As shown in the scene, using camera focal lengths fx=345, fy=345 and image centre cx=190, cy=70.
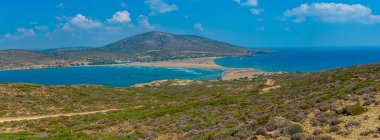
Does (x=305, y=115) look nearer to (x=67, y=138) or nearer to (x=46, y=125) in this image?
(x=67, y=138)

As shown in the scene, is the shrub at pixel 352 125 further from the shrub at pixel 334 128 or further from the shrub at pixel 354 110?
the shrub at pixel 354 110

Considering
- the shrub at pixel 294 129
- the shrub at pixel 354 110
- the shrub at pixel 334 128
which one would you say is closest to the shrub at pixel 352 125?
the shrub at pixel 334 128

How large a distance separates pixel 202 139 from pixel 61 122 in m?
19.2

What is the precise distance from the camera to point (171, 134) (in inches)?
829

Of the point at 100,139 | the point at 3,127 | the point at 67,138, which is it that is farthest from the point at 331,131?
the point at 3,127

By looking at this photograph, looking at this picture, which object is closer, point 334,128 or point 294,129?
point 334,128

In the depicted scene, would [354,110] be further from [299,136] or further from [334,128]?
[299,136]

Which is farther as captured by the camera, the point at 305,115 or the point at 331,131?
the point at 305,115

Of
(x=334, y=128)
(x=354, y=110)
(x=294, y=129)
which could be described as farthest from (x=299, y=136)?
(x=354, y=110)

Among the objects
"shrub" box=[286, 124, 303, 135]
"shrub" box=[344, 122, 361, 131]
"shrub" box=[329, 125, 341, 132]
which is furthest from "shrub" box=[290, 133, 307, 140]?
"shrub" box=[344, 122, 361, 131]

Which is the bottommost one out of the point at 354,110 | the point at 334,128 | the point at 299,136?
the point at 299,136

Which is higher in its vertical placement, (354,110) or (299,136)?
(354,110)

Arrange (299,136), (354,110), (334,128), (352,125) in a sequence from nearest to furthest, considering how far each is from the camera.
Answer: (299,136), (334,128), (352,125), (354,110)

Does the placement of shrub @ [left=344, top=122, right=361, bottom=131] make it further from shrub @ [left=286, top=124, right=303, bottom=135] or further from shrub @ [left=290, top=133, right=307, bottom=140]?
shrub @ [left=290, top=133, right=307, bottom=140]
